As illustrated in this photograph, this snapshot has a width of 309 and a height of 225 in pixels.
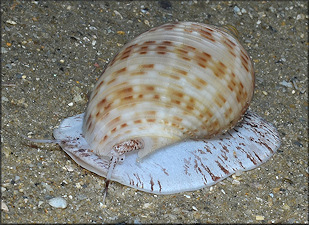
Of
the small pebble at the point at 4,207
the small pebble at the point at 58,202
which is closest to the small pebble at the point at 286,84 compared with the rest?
the small pebble at the point at 58,202

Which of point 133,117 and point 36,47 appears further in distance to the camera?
point 36,47

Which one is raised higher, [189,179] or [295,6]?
[295,6]

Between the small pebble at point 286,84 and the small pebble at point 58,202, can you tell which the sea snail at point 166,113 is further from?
the small pebble at point 286,84

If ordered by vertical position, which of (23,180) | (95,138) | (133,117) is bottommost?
(23,180)

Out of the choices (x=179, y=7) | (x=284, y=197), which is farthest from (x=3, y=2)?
(x=284, y=197)

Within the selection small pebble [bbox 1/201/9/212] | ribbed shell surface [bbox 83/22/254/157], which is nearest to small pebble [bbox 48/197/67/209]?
small pebble [bbox 1/201/9/212]

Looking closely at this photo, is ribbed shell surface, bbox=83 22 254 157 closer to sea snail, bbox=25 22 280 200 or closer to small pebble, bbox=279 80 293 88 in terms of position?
sea snail, bbox=25 22 280 200

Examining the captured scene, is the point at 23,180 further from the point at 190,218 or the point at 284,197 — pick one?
the point at 284,197
